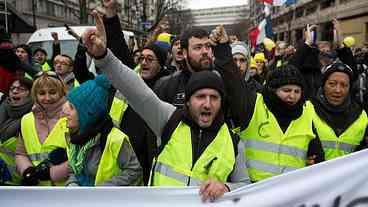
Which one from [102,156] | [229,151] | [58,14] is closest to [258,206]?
[229,151]

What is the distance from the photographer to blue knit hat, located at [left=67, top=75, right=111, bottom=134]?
10.1 ft

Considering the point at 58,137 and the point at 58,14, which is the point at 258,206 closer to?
the point at 58,137

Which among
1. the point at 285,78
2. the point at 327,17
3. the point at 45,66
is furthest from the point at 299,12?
the point at 285,78

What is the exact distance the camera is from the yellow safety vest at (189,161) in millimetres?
2779

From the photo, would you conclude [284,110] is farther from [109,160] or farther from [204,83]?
[109,160]

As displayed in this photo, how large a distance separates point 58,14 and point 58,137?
43.0 metres

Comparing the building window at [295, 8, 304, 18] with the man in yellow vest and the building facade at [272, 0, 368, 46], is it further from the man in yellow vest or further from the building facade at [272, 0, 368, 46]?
the man in yellow vest

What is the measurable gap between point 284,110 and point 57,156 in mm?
1635

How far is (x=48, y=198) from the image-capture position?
2.85 meters

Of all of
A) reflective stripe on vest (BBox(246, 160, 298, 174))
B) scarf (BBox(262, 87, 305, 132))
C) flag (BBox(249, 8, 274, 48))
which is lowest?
reflective stripe on vest (BBox(246, 160, 298, 174))

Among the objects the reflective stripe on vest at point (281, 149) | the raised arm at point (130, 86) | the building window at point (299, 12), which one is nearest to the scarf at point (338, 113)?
the reflective stripe on vest at point (281, 149)

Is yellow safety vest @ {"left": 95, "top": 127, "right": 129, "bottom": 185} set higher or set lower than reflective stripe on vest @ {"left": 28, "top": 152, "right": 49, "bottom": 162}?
higher

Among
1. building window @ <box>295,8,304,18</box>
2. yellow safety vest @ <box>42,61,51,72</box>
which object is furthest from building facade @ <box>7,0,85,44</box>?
building window @ <box>295,8,304,18</box>

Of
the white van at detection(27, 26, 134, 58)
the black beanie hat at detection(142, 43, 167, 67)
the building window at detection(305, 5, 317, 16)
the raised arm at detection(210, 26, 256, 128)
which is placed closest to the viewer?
the raised arm at detection(210, 26, 256, 128)
